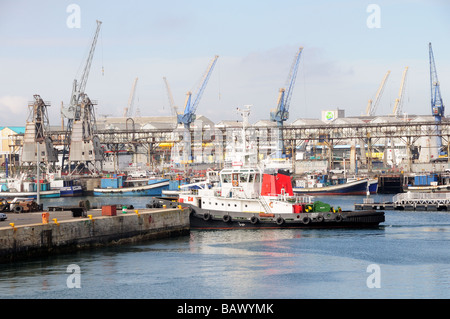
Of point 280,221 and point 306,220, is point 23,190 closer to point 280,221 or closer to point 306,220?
point 280,221

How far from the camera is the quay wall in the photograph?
47281mm

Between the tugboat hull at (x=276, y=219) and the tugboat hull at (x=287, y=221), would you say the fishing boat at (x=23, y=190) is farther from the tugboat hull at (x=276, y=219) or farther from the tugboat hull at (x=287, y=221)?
the tugboat hull at (x=287, y=221)

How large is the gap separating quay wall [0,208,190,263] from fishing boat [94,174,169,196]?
83.3 m

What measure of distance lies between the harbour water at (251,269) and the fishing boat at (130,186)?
3354 inches

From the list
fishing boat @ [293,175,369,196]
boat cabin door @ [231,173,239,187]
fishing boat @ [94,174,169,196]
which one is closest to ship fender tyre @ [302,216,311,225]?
boat cabin door @ [231,173,239,187]

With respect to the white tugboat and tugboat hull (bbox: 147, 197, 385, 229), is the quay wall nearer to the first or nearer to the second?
tugboat hull (bbox: 147, 197, 385, 229)

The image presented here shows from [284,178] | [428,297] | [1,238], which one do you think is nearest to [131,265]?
[1,238]

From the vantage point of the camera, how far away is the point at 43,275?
144ft

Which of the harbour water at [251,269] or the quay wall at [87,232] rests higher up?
the quay wall at [87,232]

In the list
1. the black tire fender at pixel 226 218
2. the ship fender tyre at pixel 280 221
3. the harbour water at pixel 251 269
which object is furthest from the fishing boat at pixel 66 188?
the harbour water at pixel 251 269

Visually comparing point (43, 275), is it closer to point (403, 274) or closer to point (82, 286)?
point (82, 286)

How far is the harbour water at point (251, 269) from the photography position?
40000mm

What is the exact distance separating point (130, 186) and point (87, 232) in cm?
10373

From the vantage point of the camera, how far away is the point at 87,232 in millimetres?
53938
